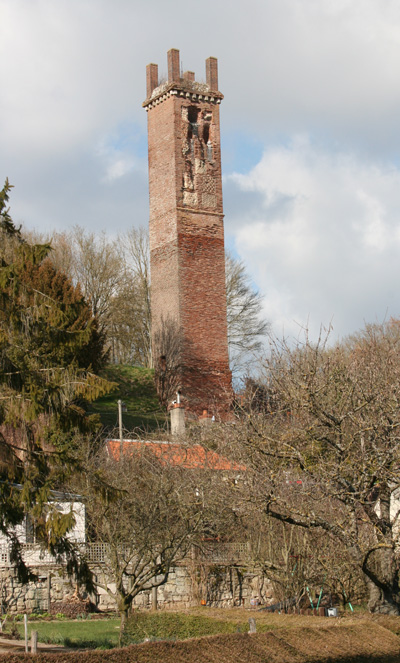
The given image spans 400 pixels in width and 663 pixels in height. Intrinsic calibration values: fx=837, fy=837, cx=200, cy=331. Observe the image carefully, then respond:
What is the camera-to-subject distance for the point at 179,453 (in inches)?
943

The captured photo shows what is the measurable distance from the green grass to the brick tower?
14965 millimetres

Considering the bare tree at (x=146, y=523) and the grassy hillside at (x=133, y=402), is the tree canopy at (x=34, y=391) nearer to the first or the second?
the bare tree at (x=146, y=523)

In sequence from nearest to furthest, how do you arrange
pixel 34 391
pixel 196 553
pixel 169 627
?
pixel 34 391 → pixel 169 627 → pixel 196 553

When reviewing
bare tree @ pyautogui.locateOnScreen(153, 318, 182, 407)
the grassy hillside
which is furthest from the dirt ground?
bare tree @ pyautogui.locateOnScreen(153, 318, 182, 407)

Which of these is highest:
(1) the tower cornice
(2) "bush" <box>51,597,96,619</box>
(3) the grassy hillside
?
(1) the tower cornice

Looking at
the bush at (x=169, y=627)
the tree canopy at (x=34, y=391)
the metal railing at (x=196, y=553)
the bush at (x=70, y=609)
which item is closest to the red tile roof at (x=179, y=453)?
the metal railing at (x=196, y=553)

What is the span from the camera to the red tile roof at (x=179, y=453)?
2263cm

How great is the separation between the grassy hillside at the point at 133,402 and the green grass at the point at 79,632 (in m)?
11.7

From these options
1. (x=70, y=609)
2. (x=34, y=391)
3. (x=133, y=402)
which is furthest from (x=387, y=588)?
(x=133, y=402)

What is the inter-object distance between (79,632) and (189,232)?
20841 mm

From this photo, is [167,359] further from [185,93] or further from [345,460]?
[345,460]

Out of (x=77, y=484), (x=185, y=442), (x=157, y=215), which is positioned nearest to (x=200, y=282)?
(x=157, y=215)

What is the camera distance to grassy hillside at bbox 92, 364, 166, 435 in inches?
1280

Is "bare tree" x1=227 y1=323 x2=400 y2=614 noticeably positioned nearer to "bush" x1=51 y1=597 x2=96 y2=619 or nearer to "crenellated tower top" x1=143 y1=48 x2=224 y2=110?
"bush" x1=51 y1=597 x2=96 y2=619
